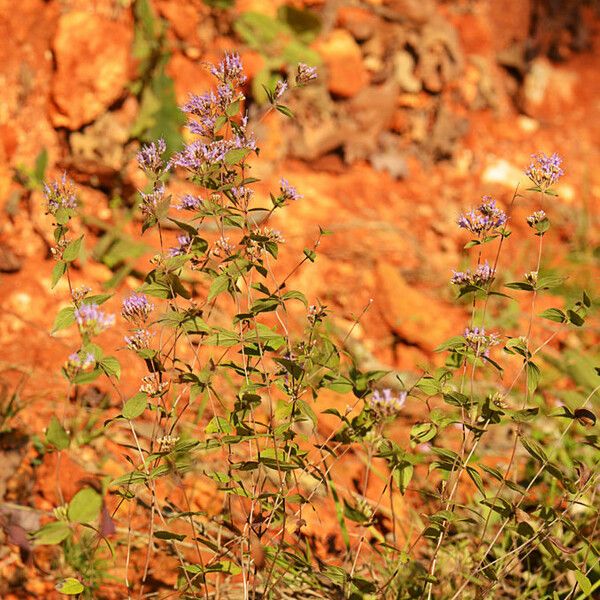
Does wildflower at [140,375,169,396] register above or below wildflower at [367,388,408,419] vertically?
below

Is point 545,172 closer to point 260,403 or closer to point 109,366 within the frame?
point 260,403

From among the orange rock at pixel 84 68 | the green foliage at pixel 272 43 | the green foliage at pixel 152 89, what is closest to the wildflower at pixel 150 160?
the green foliage at pixel 152 89

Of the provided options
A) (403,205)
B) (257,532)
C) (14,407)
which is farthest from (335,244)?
(257,532)

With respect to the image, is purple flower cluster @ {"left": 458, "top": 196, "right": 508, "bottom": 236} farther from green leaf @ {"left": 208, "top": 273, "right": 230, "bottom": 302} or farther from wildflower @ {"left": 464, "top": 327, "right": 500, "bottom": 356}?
green leaf @ {"left": 208, "top": 273, "right": 230, "bottom": 302}

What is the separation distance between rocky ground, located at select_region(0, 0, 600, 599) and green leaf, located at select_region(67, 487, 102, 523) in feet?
1.82

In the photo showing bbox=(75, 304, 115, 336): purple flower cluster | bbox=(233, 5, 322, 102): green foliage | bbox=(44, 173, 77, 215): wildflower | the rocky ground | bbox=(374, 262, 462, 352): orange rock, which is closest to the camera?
bbox=(75, 304, 115, 336): purple flower cluster

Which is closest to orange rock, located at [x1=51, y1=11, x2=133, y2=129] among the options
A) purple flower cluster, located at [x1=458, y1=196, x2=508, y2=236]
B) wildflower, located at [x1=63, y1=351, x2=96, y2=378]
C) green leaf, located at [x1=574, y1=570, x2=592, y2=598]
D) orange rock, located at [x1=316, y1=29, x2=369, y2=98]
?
orange rock, located at [x1=316, y1=29, x2=369, y2=98]

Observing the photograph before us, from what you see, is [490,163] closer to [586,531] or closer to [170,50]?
[170,50]

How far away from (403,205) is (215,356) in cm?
230

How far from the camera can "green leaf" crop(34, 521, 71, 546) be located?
1.89m

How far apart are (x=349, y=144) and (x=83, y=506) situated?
356cm

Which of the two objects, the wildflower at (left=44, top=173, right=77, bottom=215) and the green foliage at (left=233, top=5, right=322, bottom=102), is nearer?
the wildflower at (left=44, top=173, right=77, bottom=215)

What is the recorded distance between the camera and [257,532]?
2031 millimetres

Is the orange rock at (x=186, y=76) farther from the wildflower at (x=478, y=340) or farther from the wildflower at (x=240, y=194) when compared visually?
the wildflower at (x=478, y=340)
